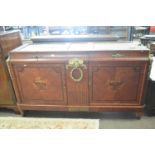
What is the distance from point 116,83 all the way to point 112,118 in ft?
1.45

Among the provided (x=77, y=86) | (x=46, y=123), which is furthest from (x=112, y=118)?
(x=46, y=123)

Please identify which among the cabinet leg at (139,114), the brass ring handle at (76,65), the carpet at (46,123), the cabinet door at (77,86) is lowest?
the carpet at (46,123)

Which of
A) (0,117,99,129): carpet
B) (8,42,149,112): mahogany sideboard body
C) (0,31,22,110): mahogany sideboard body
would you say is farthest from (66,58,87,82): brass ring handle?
(0,31,22,110): mahogany sideboard body

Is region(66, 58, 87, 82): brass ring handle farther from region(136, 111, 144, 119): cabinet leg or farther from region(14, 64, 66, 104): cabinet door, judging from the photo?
region(136, 111, 144, 119): cabinet leg

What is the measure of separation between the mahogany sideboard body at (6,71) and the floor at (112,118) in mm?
187

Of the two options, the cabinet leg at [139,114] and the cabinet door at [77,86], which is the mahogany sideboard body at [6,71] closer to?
the cabinet door at [77,86]

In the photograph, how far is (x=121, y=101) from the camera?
5.62 feet

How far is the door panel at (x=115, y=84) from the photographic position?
1.57 meters

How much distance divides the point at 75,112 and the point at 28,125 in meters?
0.53

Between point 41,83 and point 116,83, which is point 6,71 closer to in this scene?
point 41,83

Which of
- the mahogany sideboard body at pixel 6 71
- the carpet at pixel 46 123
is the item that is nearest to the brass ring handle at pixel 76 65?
the carpet at pixel 46 123

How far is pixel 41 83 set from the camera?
1.70 m

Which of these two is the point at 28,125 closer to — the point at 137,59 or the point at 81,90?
the point at 81,90
